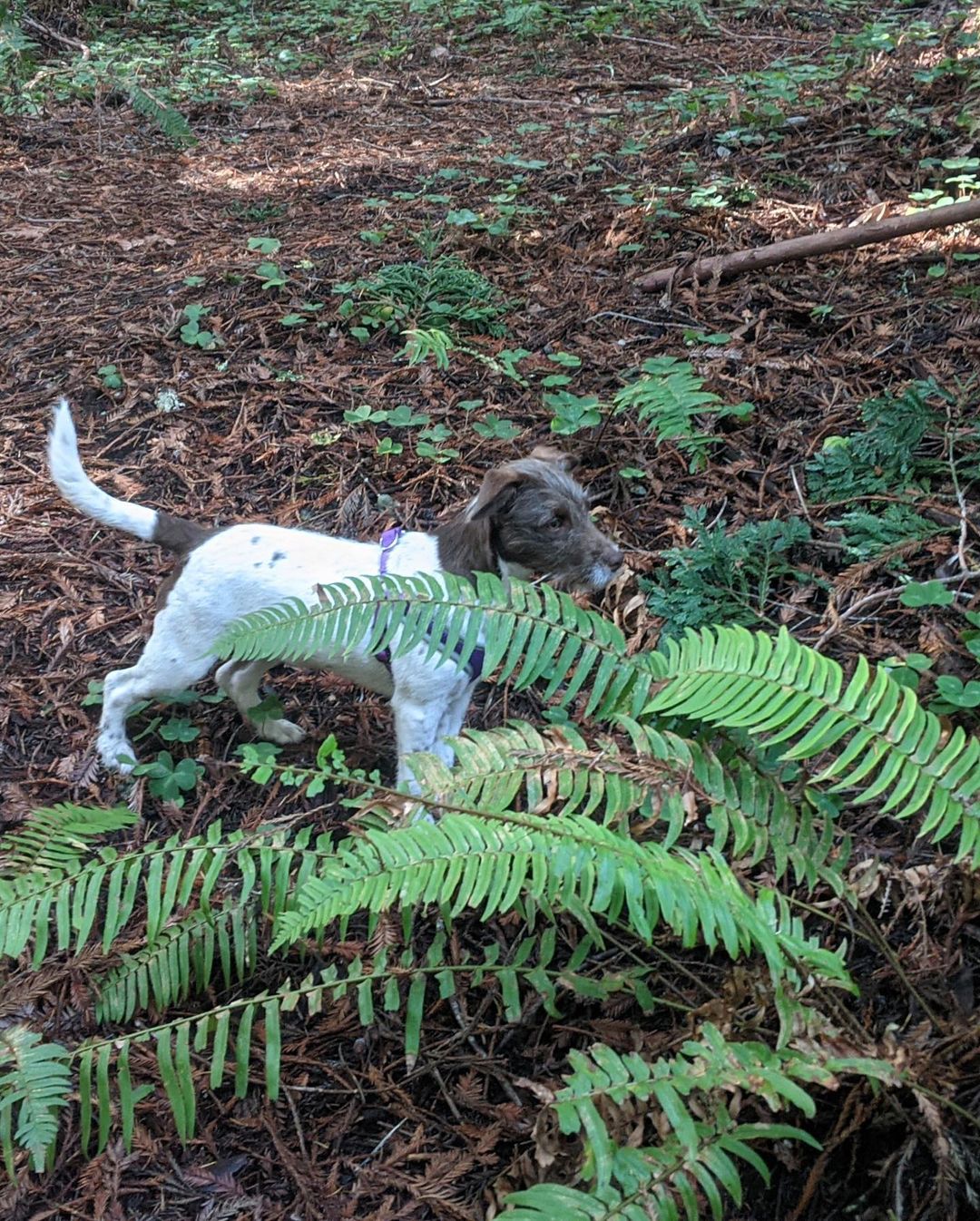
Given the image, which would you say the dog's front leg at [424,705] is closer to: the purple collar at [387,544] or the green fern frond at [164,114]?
the purple collar at [387,544]

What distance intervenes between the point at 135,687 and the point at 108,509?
89 cm

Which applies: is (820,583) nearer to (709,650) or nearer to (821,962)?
(709,650)

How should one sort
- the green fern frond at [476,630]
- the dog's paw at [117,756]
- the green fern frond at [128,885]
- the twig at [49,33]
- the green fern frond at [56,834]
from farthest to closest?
the twig at [49,33] → the dog's paw at [117,756] → the green fern frond at [56,834] → the green fern frond at [476,630] → the green fern frond at [128,885]

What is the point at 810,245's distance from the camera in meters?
6.86

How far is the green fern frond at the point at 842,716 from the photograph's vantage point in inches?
108

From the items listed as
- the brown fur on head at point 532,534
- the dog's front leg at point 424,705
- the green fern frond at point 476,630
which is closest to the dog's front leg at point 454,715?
the dog's front leg at point 424,705

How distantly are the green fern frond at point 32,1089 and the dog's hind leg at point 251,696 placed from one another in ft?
6.39

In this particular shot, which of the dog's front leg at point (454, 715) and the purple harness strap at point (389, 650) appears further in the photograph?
the dog's front leg at point (454, 715)

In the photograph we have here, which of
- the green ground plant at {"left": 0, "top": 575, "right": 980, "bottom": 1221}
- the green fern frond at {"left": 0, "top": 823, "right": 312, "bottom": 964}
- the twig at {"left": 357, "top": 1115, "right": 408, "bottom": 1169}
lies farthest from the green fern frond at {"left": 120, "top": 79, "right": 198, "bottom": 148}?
the twig at {"left": 357, "top": 1115, "right": 408, "bottom": 1169}

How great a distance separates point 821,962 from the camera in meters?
2.58

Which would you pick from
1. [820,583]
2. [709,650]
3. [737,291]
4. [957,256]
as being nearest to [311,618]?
[709,650]

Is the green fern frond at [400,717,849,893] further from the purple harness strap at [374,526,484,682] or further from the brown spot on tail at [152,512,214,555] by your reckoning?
the brown spot on tail at [152,512,214,555]

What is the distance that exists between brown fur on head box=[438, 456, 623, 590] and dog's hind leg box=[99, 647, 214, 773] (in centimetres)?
127

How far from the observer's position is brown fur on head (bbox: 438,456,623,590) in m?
4.64
